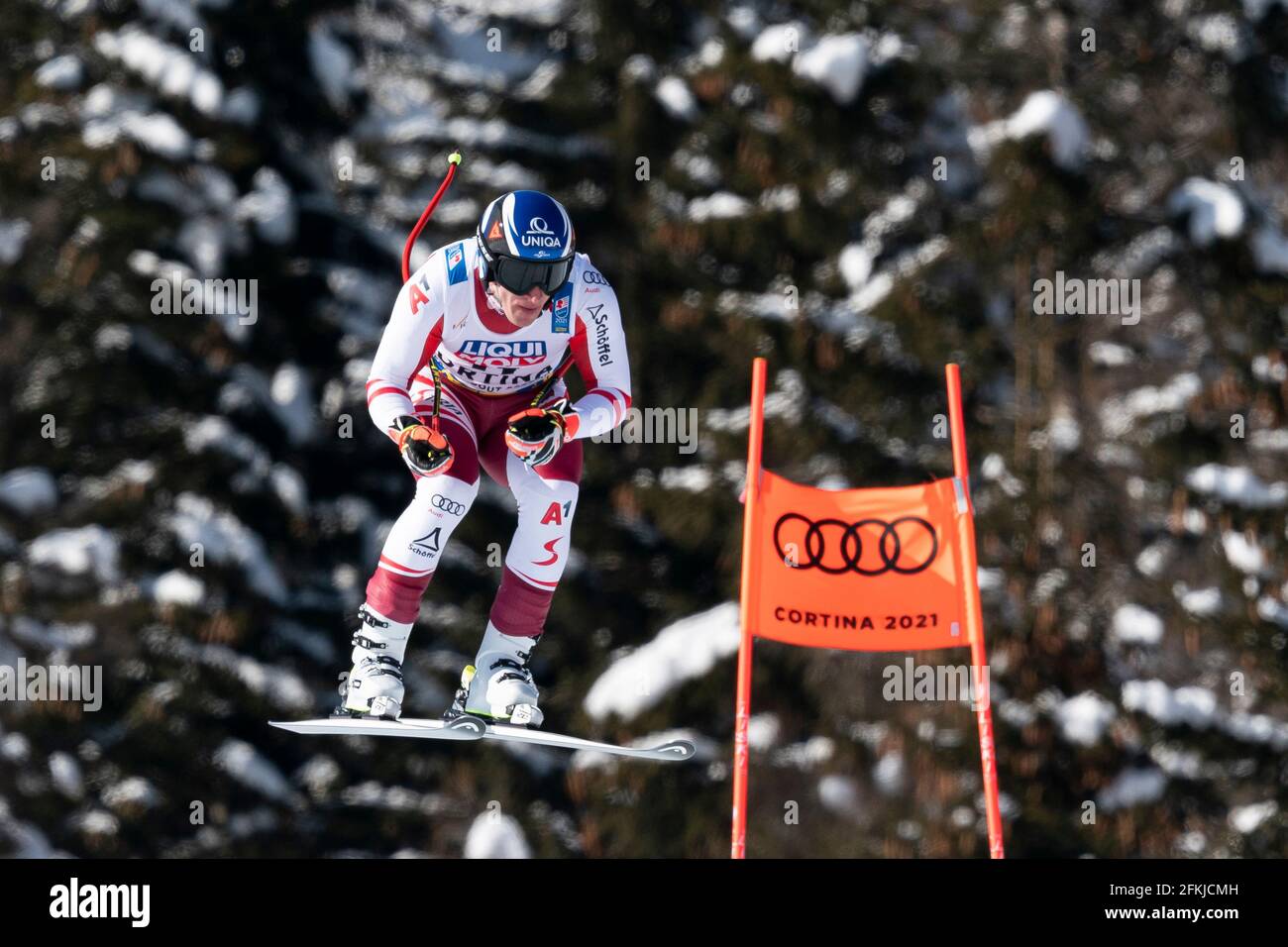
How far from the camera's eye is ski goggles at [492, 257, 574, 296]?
258 inches

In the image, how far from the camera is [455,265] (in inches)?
264

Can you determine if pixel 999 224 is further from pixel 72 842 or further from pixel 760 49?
pixel 72 842

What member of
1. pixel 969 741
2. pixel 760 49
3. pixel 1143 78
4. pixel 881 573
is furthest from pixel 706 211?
pixel 881 573

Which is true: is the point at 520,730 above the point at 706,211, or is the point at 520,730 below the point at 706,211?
below

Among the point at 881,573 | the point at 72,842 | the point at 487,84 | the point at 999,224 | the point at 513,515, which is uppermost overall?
the point at 487,84

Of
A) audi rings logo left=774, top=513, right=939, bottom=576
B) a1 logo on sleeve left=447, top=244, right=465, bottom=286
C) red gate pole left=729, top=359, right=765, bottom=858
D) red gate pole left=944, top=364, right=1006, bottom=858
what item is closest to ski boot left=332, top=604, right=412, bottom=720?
a1 logo on sleeve left=447, top=244, right=465, bottom=286

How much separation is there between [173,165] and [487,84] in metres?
2.11

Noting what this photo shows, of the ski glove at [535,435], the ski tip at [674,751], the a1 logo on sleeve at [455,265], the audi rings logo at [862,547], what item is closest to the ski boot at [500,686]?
the ski tip at [674,751]

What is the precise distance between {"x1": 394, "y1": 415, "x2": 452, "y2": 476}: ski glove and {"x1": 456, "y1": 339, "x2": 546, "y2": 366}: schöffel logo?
323 millimetres

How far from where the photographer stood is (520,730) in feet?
22.4

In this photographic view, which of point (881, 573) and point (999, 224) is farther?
point (999, 224)

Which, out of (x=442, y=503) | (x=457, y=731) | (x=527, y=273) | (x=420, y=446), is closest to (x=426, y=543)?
(x=442, y=503)
